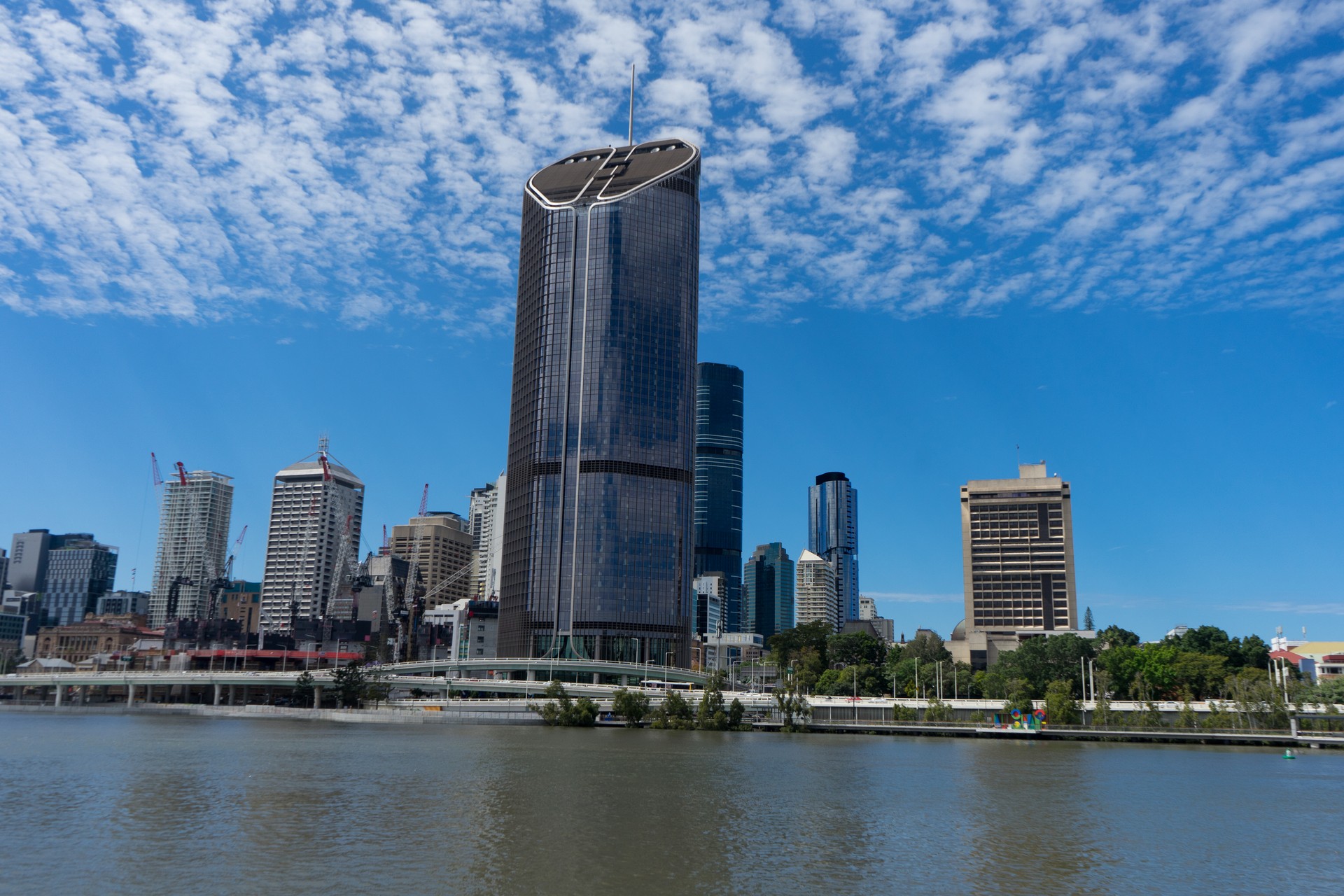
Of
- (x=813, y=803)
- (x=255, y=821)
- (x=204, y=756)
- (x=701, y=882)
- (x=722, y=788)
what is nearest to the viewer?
(x=701, y=882)

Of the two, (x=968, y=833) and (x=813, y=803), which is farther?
(x=813, y=803)

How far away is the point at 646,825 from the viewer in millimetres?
78500

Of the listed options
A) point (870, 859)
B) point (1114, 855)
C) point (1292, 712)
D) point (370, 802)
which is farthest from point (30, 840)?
point (1292, 712)

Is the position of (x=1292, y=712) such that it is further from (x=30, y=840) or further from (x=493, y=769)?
(x=30, y=840)

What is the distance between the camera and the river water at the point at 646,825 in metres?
59.8

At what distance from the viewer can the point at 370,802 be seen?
3450 inches

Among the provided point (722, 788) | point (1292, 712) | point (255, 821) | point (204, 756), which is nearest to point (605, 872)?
point (255, 821)

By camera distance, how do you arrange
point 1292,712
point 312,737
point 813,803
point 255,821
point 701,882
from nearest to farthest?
point 701,882 → point 255,821 → point 813,803 → point 312,737 → point 1292,712

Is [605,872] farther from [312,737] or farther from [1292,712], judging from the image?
[1292,712]

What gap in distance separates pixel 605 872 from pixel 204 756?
91.1m

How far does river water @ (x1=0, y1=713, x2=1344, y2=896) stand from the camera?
196 feet

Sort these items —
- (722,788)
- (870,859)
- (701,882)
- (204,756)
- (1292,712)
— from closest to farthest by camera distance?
(701,882) → (870,859) → (722,788) → (204,756) → (1292,712)

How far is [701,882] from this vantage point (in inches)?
2315

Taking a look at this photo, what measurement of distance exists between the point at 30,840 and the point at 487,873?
30.9 meters
